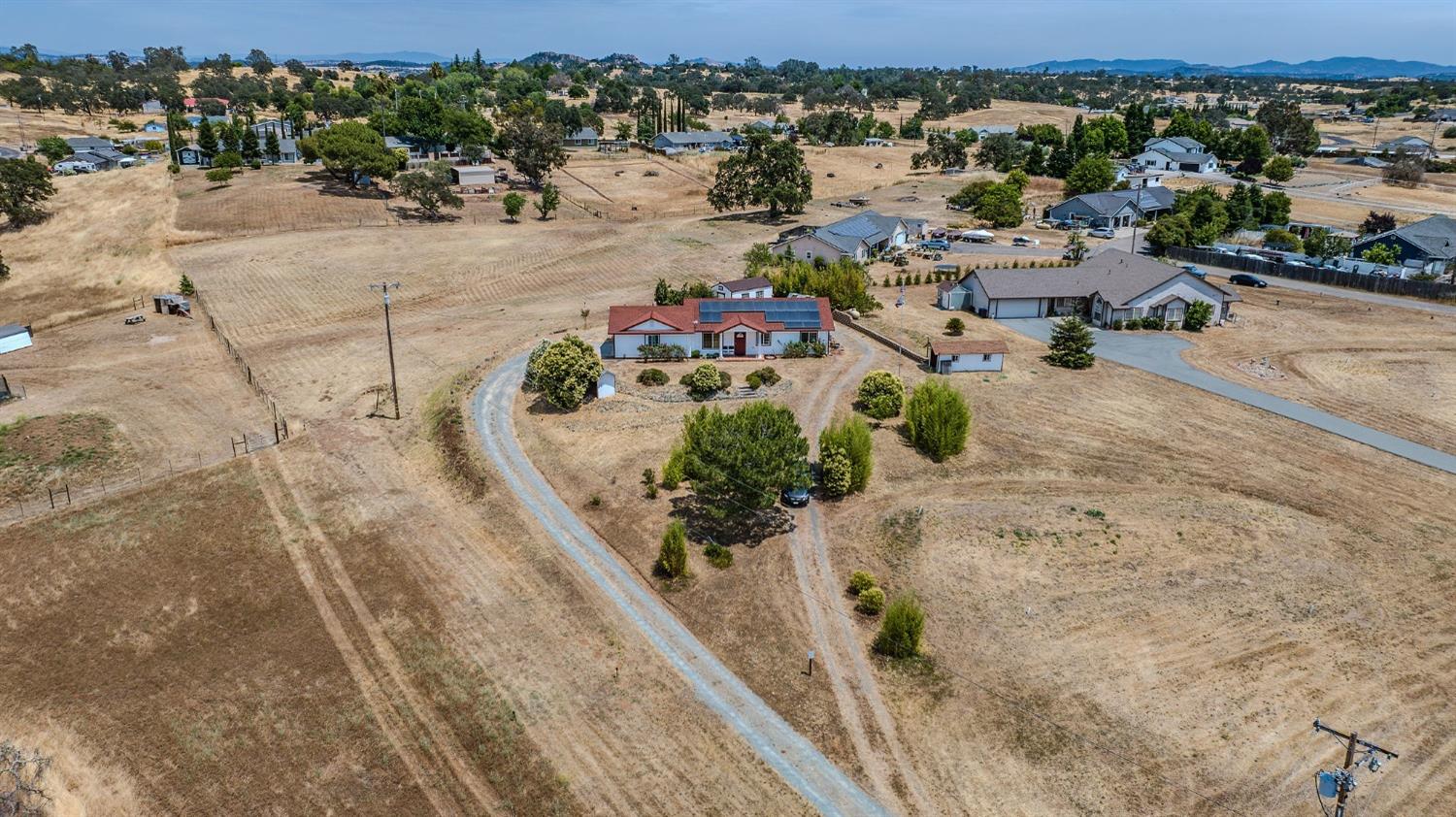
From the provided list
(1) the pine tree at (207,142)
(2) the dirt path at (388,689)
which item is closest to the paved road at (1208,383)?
(2) the dirt path at (388,689)

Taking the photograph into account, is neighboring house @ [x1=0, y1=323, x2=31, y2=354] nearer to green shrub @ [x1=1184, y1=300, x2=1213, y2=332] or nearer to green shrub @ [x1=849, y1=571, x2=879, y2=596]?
green shrub @ [x1=849, y1=571, x2=879, y2=596]

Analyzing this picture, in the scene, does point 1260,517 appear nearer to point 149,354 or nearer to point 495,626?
point 495,626

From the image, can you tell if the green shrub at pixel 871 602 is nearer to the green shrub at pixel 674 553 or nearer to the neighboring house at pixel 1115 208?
the green shrub at pixel 674 553

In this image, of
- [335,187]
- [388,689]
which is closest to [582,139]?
[335,187]

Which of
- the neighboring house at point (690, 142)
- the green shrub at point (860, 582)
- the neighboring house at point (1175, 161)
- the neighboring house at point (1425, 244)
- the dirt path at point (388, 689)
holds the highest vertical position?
the neighboring house at point (690, 142)

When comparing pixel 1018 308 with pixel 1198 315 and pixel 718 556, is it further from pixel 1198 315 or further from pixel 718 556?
pixel 718 556

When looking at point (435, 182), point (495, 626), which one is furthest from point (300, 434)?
point (435, 182)

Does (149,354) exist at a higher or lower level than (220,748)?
higher
